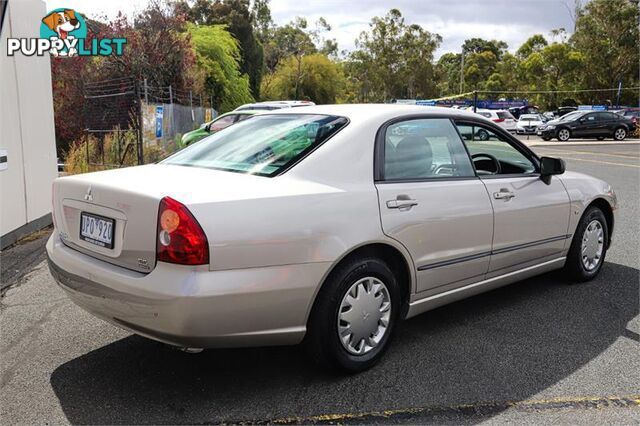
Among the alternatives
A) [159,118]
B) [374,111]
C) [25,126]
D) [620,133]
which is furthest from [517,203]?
[620,133]

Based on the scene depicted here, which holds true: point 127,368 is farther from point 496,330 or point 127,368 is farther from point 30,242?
point 30,242

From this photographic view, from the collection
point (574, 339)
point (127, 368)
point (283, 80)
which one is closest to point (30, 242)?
point (127, 368)

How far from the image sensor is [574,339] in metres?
4.04

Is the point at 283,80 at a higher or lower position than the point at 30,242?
higher

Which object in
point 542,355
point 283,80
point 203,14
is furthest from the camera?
point 283,80

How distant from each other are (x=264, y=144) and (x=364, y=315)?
4.01 ft

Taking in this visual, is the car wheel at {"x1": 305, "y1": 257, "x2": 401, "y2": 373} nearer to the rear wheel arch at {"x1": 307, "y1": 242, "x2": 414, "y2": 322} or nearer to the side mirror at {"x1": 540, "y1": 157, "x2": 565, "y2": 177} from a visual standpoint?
the rear wheel arch at {"x1": 307, "y1": 242, "x2": 414, "y2": 322}

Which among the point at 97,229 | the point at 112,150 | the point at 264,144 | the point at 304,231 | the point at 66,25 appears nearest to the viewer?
the point at 304,231

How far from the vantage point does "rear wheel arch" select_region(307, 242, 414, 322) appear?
320 cm

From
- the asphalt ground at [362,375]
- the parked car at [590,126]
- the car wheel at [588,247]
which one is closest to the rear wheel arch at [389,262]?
the asphalt ground at [362,375]

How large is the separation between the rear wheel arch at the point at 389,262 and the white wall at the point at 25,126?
4621mm

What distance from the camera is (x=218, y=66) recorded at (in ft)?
90.4

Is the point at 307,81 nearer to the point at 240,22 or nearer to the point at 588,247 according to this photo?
the point at 240,22

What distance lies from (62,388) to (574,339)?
329cm
